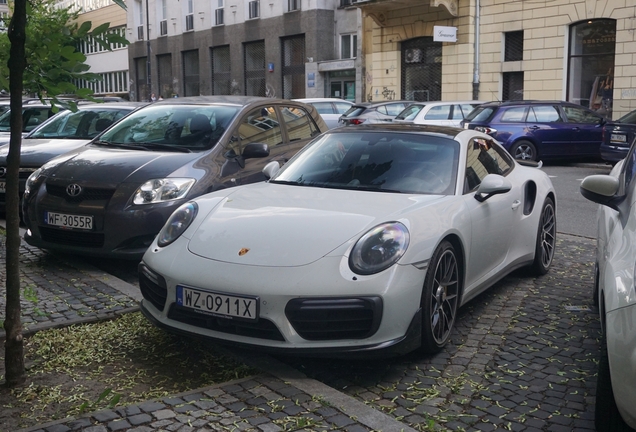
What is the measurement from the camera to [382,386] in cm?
441

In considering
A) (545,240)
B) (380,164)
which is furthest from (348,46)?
(380,164)

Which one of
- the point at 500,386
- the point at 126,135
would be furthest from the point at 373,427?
the point at 126,135

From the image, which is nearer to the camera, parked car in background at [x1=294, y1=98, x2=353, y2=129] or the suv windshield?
the suv windshield

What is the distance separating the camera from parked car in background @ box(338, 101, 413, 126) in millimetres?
20933

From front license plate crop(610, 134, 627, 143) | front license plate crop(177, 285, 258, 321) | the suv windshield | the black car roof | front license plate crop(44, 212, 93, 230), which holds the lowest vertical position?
front license plate crop(177, 285, 258, 321)

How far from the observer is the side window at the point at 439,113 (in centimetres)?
1980

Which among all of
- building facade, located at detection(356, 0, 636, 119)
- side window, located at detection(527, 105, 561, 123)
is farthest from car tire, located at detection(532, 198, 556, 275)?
building facade, located at detection(356, 0, 636, 119)

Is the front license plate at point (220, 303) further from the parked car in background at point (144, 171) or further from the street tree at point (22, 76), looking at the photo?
the parked car in background at point (144, 171)

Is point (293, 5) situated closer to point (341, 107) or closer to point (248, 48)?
point (248, 48)

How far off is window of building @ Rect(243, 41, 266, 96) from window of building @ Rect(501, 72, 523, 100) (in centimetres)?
1647

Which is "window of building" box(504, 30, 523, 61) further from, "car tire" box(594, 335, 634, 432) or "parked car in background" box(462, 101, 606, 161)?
"car tire" box(594, 335, 634, 432)

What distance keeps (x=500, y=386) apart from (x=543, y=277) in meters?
2.83

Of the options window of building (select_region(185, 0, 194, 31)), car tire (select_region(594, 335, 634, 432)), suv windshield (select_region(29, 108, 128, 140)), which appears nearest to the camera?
car tire (select_region(594, 335, 634, 432))

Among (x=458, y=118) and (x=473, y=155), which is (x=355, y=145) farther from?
(x=458, y=118)
